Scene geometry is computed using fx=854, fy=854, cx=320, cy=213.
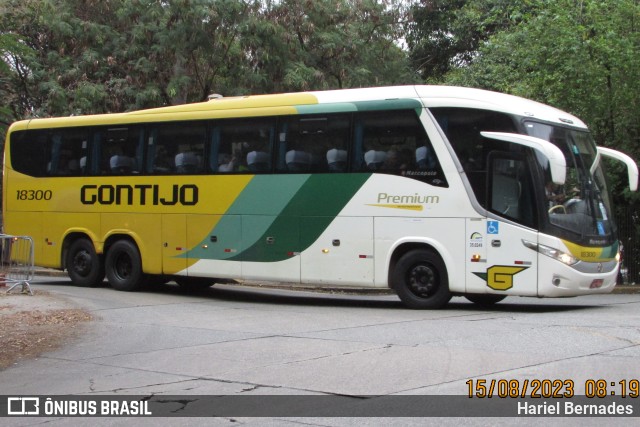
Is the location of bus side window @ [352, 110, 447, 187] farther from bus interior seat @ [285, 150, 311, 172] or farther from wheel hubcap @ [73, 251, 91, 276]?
wheel hubcap @ [73, 251, 91, 276]

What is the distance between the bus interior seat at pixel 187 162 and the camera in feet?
57.2

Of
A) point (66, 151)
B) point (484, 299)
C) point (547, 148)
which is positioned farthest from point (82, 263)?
point (547, 148)

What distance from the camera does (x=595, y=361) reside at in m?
9.14

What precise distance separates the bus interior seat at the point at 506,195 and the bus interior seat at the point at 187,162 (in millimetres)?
6325

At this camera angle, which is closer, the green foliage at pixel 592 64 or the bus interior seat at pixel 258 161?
the bus interior seat at pixel 258 161

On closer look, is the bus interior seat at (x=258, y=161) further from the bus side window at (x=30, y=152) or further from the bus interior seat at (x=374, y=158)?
the bus side window at (x=30, y=152)

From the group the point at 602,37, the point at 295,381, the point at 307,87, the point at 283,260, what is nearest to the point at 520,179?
the point at 283,260

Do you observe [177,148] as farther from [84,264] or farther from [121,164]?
[84,264]

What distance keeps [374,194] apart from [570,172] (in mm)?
3362

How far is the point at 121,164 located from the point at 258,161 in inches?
151

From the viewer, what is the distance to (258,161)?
16.5 meters

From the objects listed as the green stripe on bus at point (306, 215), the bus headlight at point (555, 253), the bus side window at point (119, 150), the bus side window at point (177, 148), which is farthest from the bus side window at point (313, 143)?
the bus side window at point (119, 150)

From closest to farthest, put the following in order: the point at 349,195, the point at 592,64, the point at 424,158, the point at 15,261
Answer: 1. the point at 424,158
2. the point at 349,195
3. the point at 15,261
4. the point at 592,64

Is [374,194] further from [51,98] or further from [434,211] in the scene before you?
[51,98]
